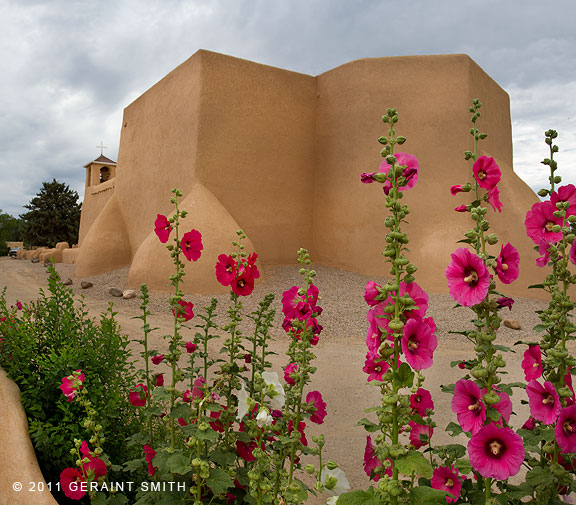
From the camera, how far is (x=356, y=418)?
3475 millimetres

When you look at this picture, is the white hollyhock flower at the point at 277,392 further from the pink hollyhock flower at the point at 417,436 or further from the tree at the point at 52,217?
the tree at the point at 52,217

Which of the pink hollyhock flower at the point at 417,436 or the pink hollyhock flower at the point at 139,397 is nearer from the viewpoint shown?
the pink hollyhock flower at the point at 417,436

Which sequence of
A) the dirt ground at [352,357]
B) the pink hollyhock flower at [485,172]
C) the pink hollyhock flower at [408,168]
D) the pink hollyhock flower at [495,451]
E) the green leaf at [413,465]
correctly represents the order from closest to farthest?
the green leaf at [413,465], the pink hollyhock flower at [495,451], the pink hollyhock flower at [408,168], the pink hollyhock flower at [485,172], the dirt ground at [352,357]

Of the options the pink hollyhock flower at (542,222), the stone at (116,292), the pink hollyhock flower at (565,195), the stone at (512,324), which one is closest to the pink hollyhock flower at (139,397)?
the pink hollyhock flower at (542,222)

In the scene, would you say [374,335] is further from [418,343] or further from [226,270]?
[226,270]

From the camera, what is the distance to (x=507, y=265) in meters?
1.17

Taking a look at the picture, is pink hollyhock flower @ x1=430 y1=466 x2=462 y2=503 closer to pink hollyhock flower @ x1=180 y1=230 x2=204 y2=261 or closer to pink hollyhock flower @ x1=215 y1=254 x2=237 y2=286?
pink hollyhock flower @ x1=215 y1=254 x2=237 y2=286

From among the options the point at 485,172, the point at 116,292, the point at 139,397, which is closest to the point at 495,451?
the point at 485,172

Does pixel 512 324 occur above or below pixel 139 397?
above

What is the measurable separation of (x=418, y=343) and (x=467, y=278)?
9.1 inches

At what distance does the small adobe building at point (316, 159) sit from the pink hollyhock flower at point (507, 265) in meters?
7.17

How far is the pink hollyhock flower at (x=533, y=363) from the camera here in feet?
4.62

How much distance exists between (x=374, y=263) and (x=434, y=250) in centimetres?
138

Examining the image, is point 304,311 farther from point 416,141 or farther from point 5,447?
point 416,141
